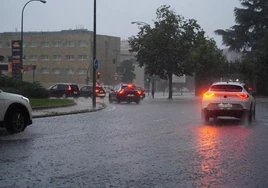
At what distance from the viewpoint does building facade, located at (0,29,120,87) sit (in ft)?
307

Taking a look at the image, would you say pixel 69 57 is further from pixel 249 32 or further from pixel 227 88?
pixel 227 88

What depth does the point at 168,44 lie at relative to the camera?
160ft

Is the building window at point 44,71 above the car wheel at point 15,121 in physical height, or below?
above

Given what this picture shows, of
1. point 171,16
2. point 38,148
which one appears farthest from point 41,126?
point 171,16

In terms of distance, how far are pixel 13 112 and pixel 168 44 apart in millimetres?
38167

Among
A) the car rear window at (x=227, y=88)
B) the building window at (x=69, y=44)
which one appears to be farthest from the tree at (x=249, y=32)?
the building window at (x=69, y=44)

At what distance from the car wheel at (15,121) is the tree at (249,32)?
42555 mm

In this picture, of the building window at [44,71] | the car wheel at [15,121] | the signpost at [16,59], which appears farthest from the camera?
the building window at [44,71]

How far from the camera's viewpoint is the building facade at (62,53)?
93.5 m

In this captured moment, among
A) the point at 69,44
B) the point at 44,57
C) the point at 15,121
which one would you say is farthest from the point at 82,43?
the point at 15,121

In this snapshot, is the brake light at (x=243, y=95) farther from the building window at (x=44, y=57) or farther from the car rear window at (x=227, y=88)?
the building window at (x=44, y=57)

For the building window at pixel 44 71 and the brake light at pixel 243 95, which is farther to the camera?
the building window at pixel 44 71

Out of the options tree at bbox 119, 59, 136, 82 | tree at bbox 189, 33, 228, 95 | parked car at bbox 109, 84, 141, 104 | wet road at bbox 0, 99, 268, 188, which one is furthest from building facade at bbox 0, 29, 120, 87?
wet road at bbox 0, 99, 268, 188

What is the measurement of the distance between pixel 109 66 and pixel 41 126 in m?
87.9
